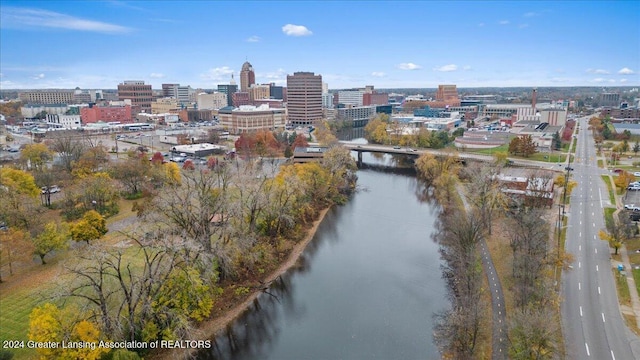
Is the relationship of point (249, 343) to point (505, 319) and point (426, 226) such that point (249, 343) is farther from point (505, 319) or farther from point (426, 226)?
point (426, 226)

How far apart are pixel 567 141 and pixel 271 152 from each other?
47.1m

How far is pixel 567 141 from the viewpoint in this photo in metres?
64.9

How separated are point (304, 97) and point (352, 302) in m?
79.2

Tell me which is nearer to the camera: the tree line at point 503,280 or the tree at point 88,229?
the tree line at point 503,280

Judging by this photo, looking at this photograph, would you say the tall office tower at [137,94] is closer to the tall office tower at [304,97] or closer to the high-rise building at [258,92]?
the high-rise building at [258,92]

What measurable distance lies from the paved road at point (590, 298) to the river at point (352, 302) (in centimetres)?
533

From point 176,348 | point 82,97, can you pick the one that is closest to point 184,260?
point 176,348

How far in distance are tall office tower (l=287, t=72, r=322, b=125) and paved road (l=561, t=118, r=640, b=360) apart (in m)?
70.4

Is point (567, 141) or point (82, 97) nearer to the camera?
point (567, 141)

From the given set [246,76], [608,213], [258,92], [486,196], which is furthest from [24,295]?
[246,76]

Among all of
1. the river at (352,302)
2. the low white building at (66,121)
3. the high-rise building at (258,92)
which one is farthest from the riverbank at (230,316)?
the high-rise building at (258,92)

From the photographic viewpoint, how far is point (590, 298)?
728 inches

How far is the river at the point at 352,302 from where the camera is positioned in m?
16.7

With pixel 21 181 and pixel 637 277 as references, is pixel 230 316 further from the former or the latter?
pixel 21 181
